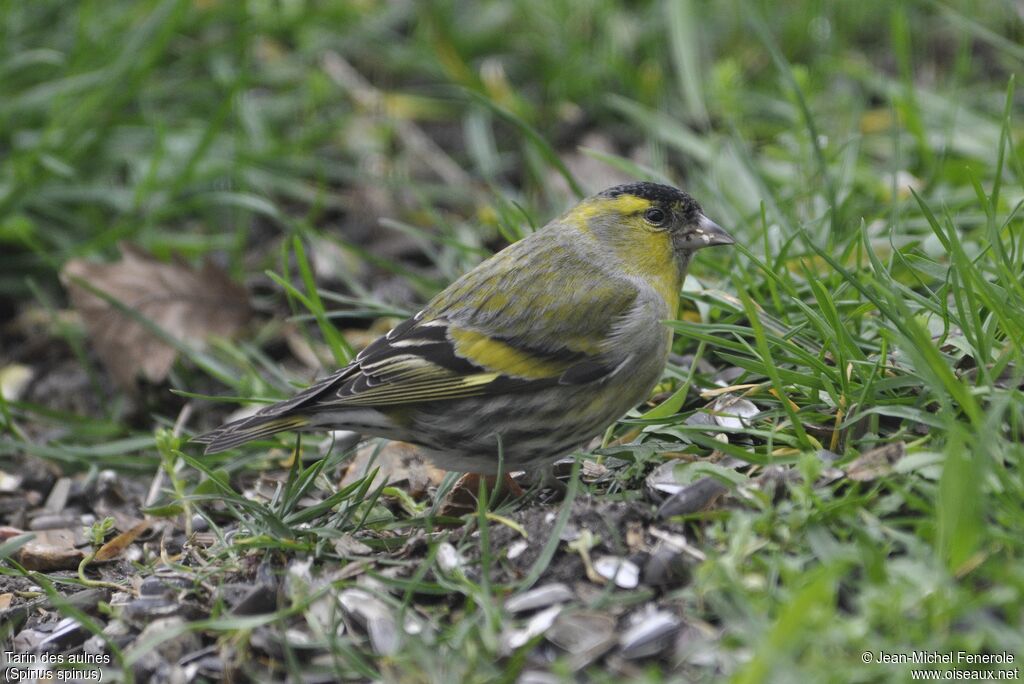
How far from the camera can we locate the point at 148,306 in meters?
4.65

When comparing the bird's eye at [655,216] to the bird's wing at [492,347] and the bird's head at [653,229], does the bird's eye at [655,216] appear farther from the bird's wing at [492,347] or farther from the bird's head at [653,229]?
the bird's wing at [492,347]

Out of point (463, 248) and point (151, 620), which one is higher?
point (463, 248)

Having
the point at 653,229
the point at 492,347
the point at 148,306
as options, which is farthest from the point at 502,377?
the point at 148,306

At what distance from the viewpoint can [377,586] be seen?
9.11 ft

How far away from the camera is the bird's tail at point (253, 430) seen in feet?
10.2

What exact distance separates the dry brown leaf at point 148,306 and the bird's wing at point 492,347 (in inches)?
59.4

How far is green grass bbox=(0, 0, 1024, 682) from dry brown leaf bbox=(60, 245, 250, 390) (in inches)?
5.1

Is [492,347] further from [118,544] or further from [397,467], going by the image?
[118,544]

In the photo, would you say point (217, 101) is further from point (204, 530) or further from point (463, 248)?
point (204, 530)

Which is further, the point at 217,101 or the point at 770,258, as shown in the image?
the point at 217,101

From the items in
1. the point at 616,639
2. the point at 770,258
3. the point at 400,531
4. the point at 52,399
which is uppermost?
the point at 770,258

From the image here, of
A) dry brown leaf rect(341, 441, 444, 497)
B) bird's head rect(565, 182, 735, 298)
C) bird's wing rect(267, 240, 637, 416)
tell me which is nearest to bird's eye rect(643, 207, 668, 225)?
bird's head rect(565, 182, 735, 298)

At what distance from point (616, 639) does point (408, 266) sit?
304 cm

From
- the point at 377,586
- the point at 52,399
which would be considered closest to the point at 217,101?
the point at 52,399
